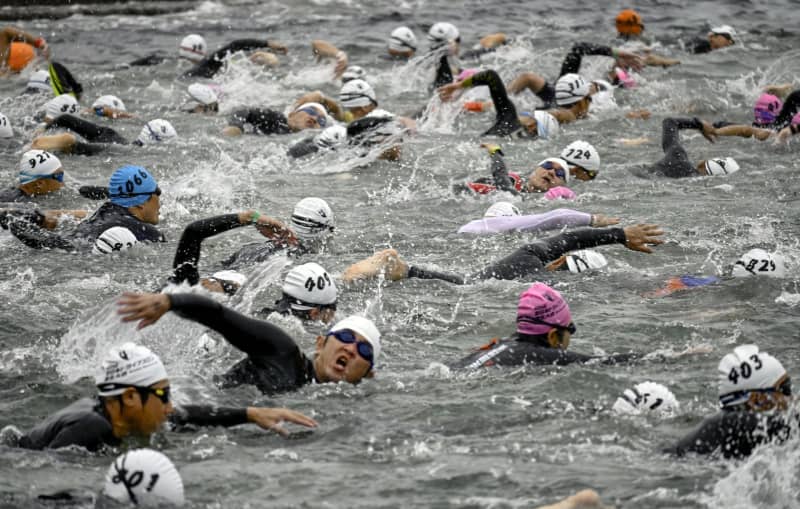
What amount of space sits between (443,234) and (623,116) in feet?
20.6

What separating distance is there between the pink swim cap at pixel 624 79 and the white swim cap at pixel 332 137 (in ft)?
21.2

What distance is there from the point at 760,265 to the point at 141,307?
21.2 feet

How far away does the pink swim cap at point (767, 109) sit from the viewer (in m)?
16.6

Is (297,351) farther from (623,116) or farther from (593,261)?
(623,116)

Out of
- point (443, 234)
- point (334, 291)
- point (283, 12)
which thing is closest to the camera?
point (334, 291)

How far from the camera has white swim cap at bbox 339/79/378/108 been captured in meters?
16.8

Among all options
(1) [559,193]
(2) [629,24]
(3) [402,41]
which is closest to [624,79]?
(2) [629,24]

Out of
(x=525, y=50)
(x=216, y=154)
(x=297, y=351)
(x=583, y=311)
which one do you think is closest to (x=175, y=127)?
(x=216, y=154)

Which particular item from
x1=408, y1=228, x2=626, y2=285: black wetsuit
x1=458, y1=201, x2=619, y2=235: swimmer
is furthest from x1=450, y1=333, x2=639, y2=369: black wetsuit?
x1=458, y1=201, x2=619, y2=235: swimmer

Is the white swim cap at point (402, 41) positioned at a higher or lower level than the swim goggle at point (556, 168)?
lower

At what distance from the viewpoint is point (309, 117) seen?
16953 mm

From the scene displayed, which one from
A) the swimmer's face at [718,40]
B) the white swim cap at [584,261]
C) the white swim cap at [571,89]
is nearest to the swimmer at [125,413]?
the white swim cap at [584,261]

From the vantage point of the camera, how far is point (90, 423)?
6.89 meters

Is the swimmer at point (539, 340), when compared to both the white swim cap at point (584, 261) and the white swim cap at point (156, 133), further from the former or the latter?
the white swim cap at point (156, 133)
